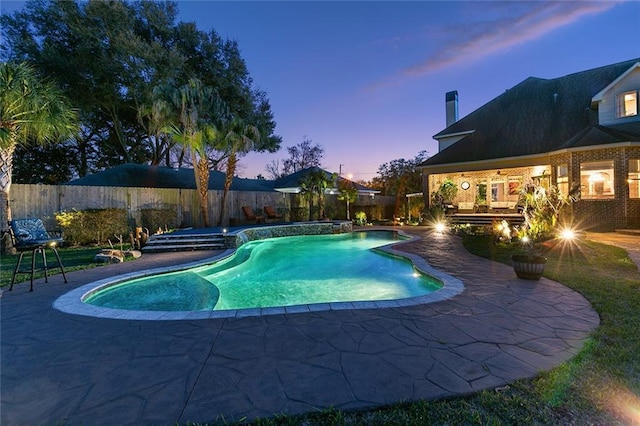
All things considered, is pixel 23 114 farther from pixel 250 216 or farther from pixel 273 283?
pixel 250 216

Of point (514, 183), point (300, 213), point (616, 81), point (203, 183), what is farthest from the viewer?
point (300, 213)

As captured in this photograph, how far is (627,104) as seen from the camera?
12914mm

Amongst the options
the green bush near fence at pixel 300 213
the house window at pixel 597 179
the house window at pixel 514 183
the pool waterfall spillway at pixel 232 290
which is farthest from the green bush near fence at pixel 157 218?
the house window at pixel 514 183

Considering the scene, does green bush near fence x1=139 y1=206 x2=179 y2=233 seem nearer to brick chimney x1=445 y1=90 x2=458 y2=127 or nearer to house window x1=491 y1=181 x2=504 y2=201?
brick chimney x1=445 y1=90 x2=458 y2=127

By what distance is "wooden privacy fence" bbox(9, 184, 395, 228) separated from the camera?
32.6ft

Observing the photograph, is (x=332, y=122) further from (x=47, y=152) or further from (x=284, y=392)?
(x=284, y=392)

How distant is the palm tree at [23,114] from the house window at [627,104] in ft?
67.9

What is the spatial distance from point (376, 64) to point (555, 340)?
1432cm

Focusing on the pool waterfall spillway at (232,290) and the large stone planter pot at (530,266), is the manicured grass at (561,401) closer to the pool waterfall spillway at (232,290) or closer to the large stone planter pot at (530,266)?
the pool waterfall spillway at (232,290)

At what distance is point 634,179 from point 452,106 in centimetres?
1130

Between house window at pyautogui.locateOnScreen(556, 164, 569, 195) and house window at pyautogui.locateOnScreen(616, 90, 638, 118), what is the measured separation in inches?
120

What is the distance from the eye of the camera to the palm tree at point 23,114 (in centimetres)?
718

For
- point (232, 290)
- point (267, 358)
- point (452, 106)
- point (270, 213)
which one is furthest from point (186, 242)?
point (452, 106)

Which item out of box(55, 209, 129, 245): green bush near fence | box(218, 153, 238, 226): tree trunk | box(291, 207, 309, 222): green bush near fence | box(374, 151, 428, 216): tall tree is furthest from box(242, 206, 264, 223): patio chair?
box(374, 151, 428, 216): tall tree
